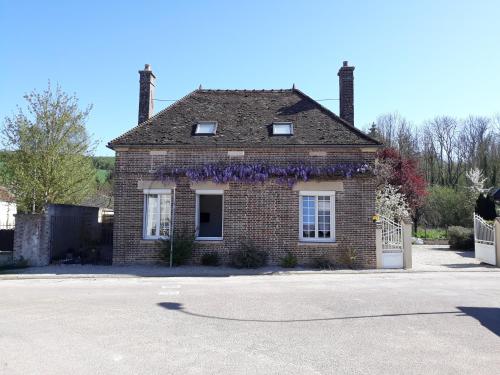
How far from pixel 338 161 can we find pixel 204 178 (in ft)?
15.5

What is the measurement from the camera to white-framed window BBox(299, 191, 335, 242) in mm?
14617

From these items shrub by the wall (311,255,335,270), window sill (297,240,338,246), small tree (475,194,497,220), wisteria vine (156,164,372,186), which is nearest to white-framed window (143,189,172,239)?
wisteria vine (156,164,372,186)

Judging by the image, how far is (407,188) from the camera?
26703 mm

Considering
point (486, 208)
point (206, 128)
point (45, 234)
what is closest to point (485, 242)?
point (486, 208)

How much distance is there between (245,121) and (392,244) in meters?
6.99

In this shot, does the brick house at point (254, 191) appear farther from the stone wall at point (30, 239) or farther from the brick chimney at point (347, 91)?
the stone wall at point (30, 239)

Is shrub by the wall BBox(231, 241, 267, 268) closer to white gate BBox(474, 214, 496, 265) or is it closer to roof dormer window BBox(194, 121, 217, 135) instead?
roof dormer window BBox(194, 121, 217, 135)

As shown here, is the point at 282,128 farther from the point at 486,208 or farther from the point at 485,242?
the point at 486,208

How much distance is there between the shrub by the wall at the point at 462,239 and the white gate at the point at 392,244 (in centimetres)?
937

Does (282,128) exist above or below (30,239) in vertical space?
above

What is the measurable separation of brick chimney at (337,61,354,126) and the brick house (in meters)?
2.13

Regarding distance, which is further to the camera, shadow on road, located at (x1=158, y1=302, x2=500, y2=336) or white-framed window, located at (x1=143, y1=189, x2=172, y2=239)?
white-framed window, located at (x1=143, y1=189, x2=172, y2=239)

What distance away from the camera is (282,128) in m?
15.5

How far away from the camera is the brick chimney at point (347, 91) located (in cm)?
1706
